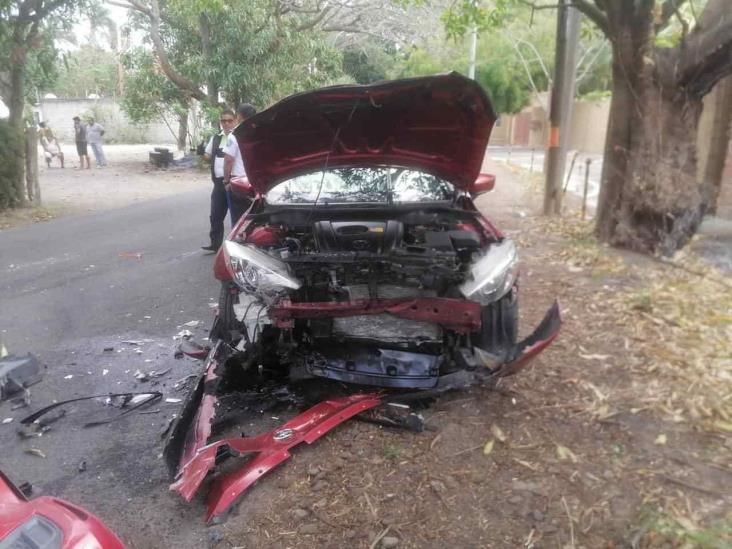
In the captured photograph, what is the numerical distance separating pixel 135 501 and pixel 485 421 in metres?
2.03

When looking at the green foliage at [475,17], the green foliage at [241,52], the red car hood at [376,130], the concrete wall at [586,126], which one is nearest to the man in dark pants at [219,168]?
the red car hood at [376,130]

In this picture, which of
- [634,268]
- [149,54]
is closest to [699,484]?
[634,268]

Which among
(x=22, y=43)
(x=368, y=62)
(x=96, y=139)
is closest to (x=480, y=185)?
(x=22, y=43)

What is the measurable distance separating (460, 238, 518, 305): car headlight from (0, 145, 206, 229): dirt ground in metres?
9.90

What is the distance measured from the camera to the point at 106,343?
17.1ft

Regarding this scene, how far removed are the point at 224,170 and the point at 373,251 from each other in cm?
403

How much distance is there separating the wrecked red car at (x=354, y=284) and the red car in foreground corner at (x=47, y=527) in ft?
3.10

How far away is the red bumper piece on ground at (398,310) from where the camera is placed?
3.55 m

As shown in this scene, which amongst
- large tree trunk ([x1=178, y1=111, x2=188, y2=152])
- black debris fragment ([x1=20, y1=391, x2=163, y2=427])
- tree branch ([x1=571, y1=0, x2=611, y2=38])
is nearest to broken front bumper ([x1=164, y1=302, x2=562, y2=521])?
black debris fragment ([x1=20, y1=391, x2=163, y2=427])

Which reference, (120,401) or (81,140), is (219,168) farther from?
(81,140)

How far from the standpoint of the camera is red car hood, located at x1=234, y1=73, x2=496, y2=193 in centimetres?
400

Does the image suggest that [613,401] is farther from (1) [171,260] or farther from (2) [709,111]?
(2) [709,111]

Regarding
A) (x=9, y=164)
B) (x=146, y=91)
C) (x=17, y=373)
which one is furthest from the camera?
(x=146, y=91)

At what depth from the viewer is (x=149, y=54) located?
68.8 feet
